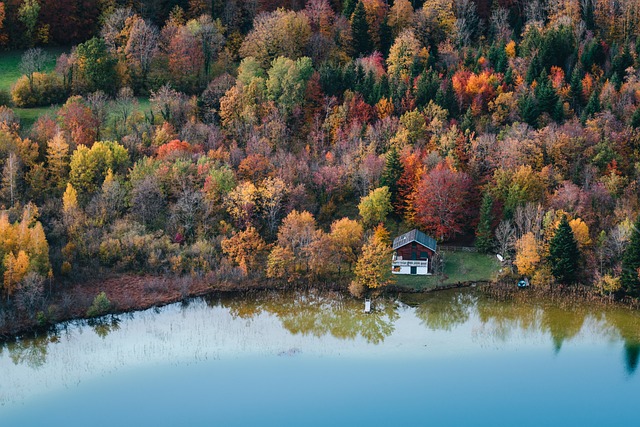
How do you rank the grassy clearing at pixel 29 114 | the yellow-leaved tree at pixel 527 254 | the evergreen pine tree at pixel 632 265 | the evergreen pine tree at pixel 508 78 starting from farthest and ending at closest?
1. the evergreen pine tree at pixel 508 78
2. the grassy clearing at pixel 29 114
3. the yellow-leaved tree at pixel 527 254
4. the evergreen pine tree at pixel 632 265

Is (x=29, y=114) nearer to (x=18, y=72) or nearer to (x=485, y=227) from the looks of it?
(x=18, y=72)

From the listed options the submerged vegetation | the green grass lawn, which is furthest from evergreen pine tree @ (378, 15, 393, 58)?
the green grass lawn

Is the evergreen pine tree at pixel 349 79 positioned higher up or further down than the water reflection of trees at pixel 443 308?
higher up

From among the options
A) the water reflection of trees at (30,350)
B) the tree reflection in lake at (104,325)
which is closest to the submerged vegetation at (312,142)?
the water reflection of trees at (30,350)

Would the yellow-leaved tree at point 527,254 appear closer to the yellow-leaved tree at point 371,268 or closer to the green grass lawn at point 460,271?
the green grass lawn at point 460,271

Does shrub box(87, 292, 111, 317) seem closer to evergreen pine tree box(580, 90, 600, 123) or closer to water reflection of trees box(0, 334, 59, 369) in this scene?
water reflection of trees box(0, 334, 59, 369)

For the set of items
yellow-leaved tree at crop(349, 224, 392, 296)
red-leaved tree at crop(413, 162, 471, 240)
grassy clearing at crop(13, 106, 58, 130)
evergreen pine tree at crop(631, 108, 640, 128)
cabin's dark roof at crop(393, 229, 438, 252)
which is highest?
evergreen pine tree at crop(631, 108, 640, 128)

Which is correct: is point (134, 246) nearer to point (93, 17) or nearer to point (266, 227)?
point (266, 227)
